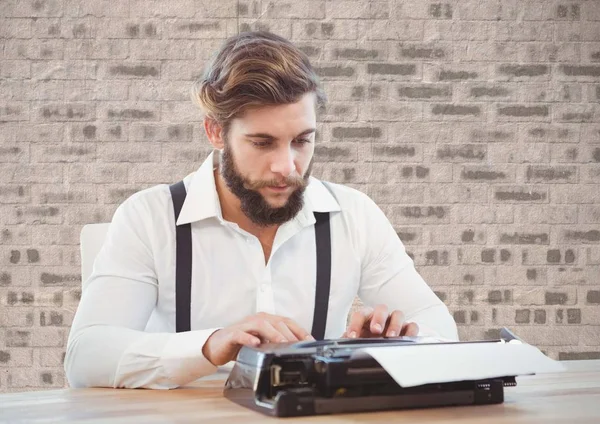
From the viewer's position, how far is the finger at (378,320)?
1432 mm

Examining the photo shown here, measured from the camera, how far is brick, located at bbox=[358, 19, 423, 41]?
4211 millimetres

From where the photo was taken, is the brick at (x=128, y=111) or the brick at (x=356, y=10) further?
the brick at (x=356, y=10)

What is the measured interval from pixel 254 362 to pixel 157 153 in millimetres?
3064

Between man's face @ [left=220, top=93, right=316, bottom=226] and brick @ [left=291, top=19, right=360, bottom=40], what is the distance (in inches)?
93.6

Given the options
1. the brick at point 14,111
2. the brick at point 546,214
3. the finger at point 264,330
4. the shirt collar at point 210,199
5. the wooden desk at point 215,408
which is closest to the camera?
the wooden desk at point 215,408

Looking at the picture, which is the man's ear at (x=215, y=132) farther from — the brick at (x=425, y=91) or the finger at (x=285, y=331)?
the brick at (x=425, y=91)

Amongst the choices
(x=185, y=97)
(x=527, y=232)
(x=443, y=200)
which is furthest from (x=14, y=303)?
(x=527, y=232)

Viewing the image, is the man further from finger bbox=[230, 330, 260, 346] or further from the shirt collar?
finger bbox=[230, 330, 260, 346]

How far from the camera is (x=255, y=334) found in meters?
1.33

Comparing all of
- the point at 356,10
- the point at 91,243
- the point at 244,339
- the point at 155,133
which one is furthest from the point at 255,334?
the point at 356,10

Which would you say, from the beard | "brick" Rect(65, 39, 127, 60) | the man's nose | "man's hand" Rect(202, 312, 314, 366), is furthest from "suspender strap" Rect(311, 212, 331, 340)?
"brick" Rect(65, 39, 127, 60)

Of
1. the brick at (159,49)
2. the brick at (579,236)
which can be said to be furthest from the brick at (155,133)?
the brick at (579,236)

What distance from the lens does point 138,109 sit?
4.11 metres

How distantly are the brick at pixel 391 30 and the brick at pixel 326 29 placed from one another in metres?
0.04
